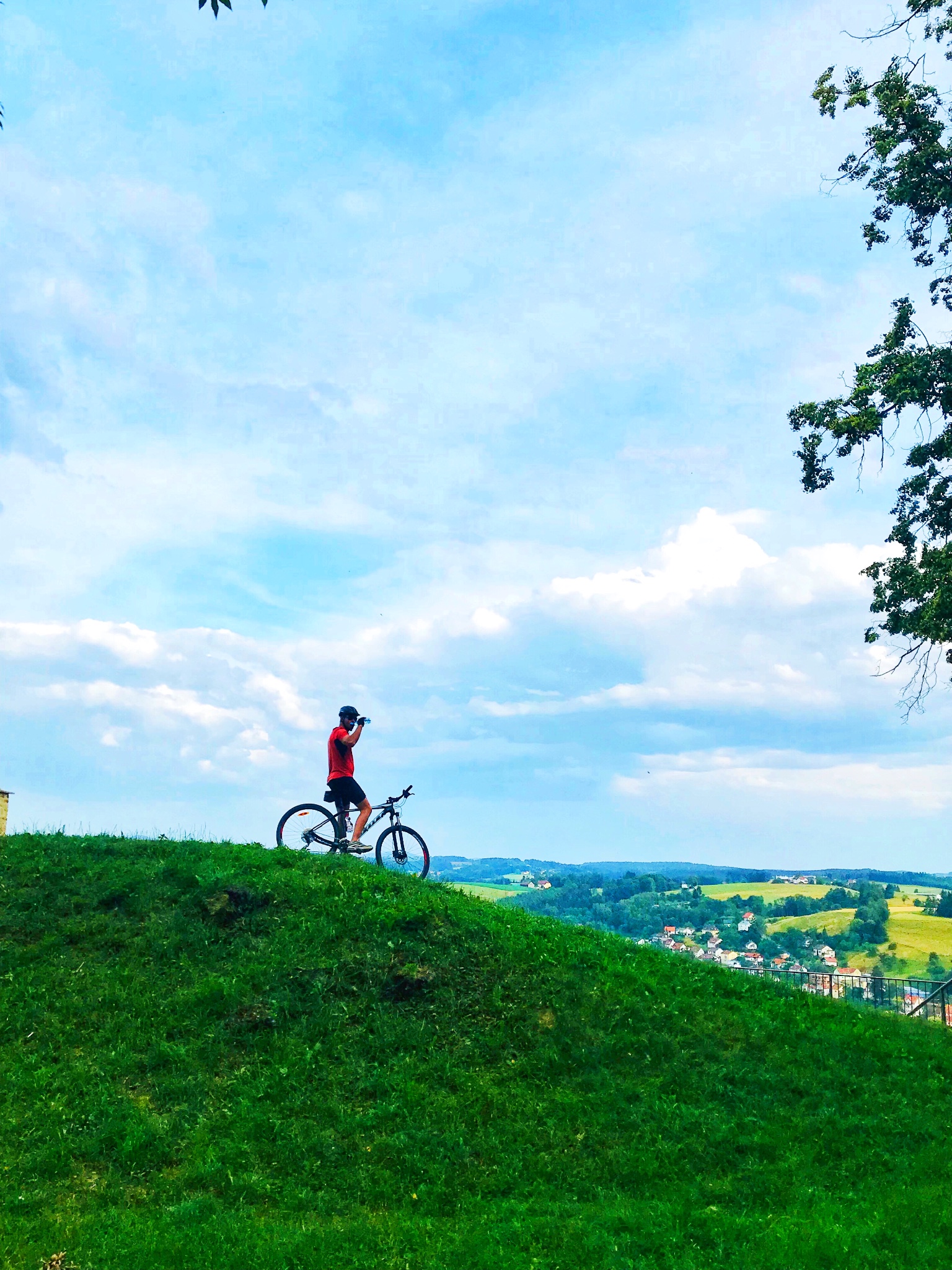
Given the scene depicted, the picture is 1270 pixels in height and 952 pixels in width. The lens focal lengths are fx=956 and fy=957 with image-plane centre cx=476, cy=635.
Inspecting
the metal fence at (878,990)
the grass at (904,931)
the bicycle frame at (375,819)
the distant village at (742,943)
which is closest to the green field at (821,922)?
the grass at (904,931)

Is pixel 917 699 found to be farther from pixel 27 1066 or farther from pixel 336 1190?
pixel 27 1066

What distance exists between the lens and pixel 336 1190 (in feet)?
36.5

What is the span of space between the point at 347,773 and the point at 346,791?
439 mm

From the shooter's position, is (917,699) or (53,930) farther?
(917,699)

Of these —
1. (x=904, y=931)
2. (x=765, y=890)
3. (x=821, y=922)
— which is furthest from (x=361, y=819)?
(x=765, y=890)

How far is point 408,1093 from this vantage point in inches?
494

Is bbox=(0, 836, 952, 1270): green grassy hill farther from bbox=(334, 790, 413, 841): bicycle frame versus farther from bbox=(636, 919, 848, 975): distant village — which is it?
bbox=(636, 919, 848, 975): distant village

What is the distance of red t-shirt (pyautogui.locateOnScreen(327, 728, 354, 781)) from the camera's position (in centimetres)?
1925

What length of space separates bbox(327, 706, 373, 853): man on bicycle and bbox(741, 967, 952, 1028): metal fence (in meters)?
8.33

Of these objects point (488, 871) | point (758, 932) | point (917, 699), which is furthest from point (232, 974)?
point (488, 871)

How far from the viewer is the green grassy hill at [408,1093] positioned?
33.7ft

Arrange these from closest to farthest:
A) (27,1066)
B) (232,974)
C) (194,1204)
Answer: (194,1204), (27,1066), (232,974)

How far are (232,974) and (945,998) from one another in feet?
57.3

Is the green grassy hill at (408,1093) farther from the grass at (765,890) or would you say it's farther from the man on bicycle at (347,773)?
the grass at (765,890)
